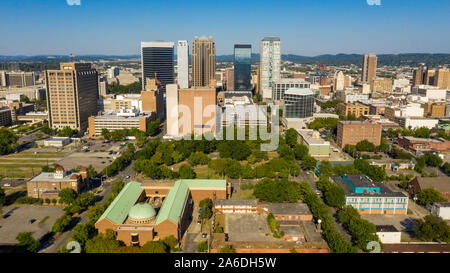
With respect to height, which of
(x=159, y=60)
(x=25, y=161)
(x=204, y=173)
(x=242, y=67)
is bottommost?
(x=204, y=173)

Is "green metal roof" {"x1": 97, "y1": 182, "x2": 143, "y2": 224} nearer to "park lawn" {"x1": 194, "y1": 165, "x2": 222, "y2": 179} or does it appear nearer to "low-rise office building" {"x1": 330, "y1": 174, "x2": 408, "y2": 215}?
"park lawn" {"x1": 194, "y1": 165, "x2": 222, "y2": 179}

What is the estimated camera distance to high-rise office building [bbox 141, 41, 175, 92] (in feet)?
157

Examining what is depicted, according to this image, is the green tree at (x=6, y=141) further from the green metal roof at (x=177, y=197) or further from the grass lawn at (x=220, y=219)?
the grass lawn at (x=220, y=219)

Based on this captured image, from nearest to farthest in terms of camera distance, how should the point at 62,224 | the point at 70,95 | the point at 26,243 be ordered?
1. the point at 26,243
2. the point at 62,224
3. the point at 70,95

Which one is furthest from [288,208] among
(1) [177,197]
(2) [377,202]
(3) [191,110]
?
(3) [191,110]

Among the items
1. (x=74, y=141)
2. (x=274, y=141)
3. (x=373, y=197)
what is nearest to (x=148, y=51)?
(x=74, y=141)

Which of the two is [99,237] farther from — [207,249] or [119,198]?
[207,249]

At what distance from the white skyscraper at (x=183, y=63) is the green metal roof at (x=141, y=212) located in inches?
1522

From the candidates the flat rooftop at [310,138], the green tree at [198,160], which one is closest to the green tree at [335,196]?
the flat rooftop at [310,138]

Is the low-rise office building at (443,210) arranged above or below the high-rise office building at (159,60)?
below

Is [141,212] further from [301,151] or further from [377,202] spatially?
[301,151]

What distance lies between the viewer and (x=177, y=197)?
14758 millimetres

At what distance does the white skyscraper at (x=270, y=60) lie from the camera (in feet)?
165

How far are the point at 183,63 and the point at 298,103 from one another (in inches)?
854
